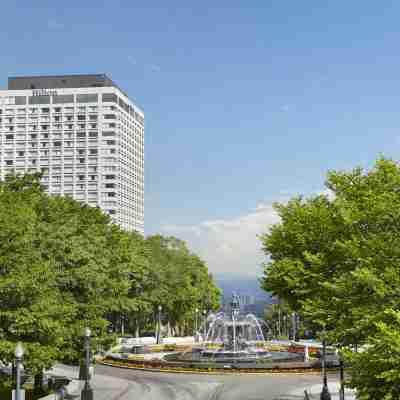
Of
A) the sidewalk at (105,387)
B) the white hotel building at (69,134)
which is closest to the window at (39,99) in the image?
the white hotel building at (69,134)

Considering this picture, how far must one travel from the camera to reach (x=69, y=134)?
7407 inches

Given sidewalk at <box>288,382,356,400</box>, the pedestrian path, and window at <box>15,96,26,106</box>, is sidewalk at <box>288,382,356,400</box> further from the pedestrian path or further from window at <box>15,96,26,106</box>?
window at <box>15,96,26,106</box>

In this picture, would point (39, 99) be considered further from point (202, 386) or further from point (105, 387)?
point (202, 386)

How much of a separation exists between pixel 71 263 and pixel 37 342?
780 centimetres

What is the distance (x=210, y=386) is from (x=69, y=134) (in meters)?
149

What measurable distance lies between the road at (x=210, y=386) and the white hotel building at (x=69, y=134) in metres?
133

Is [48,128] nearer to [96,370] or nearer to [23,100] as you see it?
[23,100]

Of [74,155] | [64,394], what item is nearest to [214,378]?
[64,394]

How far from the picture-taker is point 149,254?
8825 cm

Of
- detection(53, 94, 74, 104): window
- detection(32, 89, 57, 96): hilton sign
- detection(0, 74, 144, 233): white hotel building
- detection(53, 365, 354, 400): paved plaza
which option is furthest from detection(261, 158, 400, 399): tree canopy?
detection(32, 89, 57, 96): hilton sign

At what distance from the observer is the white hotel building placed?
7333 inches

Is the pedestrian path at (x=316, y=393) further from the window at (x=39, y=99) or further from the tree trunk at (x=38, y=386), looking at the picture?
the window at (x=39, y=99)

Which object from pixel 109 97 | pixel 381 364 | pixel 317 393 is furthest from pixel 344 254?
pixel 109 97

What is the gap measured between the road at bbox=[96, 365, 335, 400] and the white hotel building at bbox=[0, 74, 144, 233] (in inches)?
5232
